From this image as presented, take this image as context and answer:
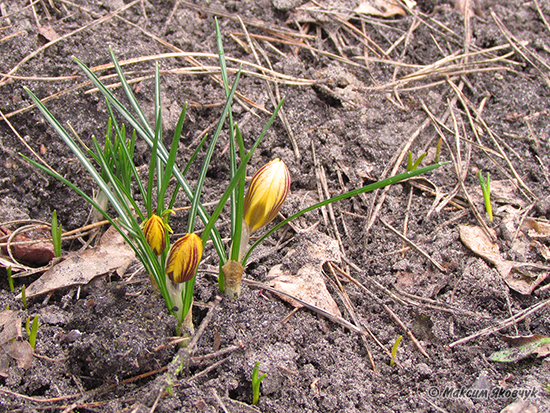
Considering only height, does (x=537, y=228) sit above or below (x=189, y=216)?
below

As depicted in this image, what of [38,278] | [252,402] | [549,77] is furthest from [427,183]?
[38,278]

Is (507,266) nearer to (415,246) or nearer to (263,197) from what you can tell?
(415,246)

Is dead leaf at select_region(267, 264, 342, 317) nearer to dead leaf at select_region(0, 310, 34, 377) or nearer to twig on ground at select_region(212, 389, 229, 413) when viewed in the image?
twig on ground at select_region(212, 389, 229, 413)

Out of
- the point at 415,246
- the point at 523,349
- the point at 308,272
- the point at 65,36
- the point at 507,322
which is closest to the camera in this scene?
the point at 523,349

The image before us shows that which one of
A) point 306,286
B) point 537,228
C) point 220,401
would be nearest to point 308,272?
point 306,286

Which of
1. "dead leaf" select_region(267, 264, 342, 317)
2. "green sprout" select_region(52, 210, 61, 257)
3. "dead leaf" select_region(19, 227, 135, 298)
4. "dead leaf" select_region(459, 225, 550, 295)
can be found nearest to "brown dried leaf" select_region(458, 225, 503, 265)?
"dead leaf" select_region(459, 225, 550, 295)

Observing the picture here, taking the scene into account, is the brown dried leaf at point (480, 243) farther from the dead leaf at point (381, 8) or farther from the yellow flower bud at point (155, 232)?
the dead leaf at point (381, 8)

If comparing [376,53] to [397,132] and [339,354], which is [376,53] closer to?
[397,132]
